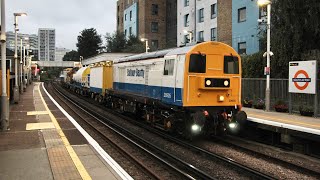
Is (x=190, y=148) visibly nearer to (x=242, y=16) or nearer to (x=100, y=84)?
(x=100, y=84)

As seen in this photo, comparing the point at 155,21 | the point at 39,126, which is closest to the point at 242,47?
the point at 39,126

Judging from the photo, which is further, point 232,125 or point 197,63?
point 232,125

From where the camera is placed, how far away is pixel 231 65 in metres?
14.6

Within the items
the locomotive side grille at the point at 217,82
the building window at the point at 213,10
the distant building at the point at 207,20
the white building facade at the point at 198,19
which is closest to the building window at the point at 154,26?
the white building facade at the point at 198,19

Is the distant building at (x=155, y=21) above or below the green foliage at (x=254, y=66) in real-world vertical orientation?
above

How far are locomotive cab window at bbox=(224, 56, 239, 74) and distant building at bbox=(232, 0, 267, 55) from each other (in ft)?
79.9

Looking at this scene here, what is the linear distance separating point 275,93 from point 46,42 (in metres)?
166

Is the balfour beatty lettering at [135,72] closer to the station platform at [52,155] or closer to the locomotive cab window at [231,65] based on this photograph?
the station platform at [52,155]

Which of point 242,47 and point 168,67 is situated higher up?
point 242,47

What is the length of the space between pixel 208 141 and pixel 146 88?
420 cm

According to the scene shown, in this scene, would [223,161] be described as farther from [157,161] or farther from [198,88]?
[198,88]

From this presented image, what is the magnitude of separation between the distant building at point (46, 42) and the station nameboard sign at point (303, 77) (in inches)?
6501

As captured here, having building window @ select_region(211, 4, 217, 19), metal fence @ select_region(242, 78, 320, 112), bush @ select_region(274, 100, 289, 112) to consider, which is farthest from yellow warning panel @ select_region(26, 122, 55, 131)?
building window @ select_region(211, 4, 217, 19)

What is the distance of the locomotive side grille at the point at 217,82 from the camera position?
13922 mm
